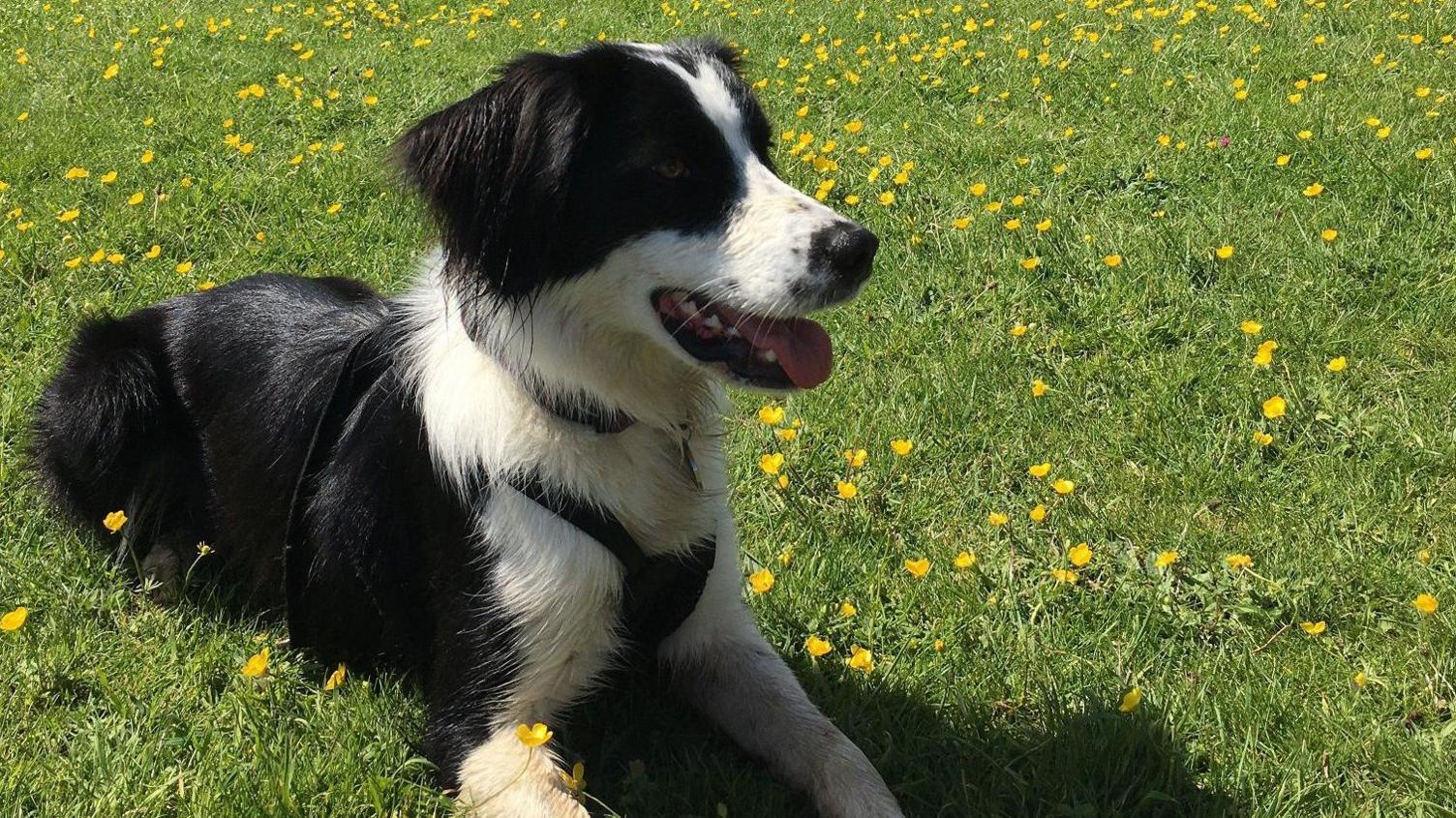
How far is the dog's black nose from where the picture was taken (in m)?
2.04

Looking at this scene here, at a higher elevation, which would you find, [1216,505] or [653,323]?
[653,323]

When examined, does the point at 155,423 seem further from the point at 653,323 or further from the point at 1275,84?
the point at 1275,84

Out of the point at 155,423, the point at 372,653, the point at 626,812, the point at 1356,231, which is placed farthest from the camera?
the point at 1356,231

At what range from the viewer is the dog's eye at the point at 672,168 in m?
2.11

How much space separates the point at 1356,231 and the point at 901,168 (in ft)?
5.65

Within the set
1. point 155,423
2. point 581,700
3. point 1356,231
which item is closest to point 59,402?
point 155,423

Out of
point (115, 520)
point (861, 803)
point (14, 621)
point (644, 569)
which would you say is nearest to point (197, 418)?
point (115, 520)

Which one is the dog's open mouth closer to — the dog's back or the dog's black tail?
the dog's back

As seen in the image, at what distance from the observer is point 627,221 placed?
2.10 m

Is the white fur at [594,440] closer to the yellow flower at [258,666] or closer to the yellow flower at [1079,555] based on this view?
the yellow flower at [258,666]

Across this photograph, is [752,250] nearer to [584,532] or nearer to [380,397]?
[584,532]

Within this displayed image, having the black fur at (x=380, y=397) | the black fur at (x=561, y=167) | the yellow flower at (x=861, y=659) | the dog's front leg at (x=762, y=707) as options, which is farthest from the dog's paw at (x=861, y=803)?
the black fur at (x=561, y=167)

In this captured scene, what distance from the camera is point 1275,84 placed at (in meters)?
5.21

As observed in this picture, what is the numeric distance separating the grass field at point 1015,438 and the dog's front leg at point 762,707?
0.27 ft
